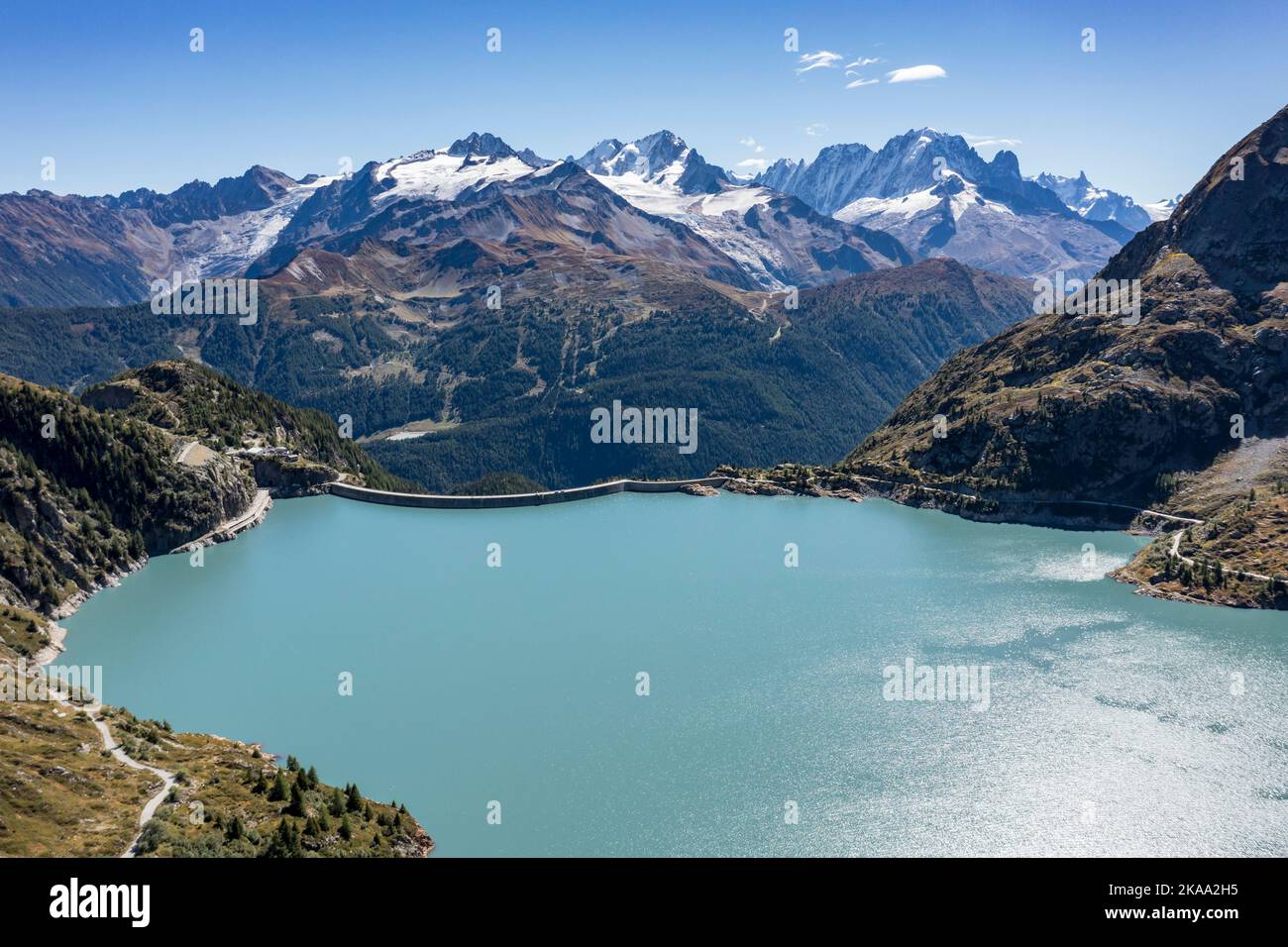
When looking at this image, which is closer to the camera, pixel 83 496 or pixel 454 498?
pixel 83 496

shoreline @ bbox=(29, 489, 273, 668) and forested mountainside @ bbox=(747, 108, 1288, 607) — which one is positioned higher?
forested mountainside @ bbox=(747, 108, 1288, 607)

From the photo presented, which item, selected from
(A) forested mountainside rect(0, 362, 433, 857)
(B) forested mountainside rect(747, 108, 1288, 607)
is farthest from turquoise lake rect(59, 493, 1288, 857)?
(B) forested mountainside rect(747, 108, 1288, 607)

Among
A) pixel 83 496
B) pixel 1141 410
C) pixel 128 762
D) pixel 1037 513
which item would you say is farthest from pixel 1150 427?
pixel 83 496

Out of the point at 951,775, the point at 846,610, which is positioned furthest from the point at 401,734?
the point at 846,610

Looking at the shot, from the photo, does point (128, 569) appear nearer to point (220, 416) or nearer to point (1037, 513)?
point (220, 416)

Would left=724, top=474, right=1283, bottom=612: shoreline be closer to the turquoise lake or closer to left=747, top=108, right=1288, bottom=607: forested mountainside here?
left=747, top=108, right=1288, bottom=607: forested mountainside

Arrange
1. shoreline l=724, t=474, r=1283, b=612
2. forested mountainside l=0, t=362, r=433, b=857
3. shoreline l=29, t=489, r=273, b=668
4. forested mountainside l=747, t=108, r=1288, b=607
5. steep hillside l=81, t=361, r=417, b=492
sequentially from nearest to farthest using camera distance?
forested mountainside l=0, t=362, r=433, b=857 < shoreline l=29, t=489, r=273, b=668 < shoreline l=724, t=474, r=1283, b=612 < forested mountainside l=747, t=108, r=1288, b=607 < steep hillside l=81, t=361, r=417, b=492

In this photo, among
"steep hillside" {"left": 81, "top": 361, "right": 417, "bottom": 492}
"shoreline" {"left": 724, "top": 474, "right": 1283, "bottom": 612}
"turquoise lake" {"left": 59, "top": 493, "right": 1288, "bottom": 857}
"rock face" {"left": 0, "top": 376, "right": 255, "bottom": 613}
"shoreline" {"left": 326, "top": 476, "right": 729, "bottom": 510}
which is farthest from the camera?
"shoreline" {"left": 326, "top": 476, "right": 729, "bottom": 510}

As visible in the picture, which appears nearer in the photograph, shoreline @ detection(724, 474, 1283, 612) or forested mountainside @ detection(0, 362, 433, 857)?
forested mountainside @ detection(0, 362, 433, 857)

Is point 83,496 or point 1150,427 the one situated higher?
point 1150,427
